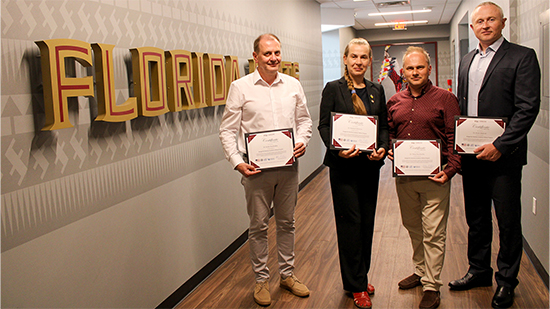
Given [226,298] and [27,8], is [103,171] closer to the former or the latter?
[27,8]

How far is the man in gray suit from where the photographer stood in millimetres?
2541

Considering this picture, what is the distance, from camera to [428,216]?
2.72m

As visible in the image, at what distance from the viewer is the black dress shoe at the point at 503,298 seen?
107 inches

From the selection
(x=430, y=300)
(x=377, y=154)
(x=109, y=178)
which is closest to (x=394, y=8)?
(x=377, y=154)

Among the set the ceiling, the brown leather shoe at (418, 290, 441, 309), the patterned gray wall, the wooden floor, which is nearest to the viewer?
the patterned gray wall

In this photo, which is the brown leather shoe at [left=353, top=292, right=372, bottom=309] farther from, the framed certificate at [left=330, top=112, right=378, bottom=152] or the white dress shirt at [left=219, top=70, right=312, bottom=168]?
the white dress shirt at [left=219, top=70, right=312, bottom=168]

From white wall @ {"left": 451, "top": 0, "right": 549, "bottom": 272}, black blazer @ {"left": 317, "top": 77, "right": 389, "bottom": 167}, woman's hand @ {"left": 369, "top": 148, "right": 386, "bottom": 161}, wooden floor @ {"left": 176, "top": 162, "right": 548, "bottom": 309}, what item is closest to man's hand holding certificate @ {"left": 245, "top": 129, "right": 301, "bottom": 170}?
black blazer @ {"left": 317, "top": 77, "right": 389, "bottom": 167}

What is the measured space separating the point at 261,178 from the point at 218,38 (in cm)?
152

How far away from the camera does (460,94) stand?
293 cm

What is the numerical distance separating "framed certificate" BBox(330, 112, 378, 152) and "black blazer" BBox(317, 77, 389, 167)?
0.07 m

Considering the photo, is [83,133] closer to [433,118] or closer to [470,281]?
[433,118]

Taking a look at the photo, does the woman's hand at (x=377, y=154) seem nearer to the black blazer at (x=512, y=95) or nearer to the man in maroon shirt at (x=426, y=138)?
the man in maroon shirt at (x=426, y=138)

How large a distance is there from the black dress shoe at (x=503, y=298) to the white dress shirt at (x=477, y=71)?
3.48ft

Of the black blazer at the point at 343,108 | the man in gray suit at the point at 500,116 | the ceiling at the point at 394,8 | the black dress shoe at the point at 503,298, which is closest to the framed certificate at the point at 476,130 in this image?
the man in gray suit at the point at 500,116
